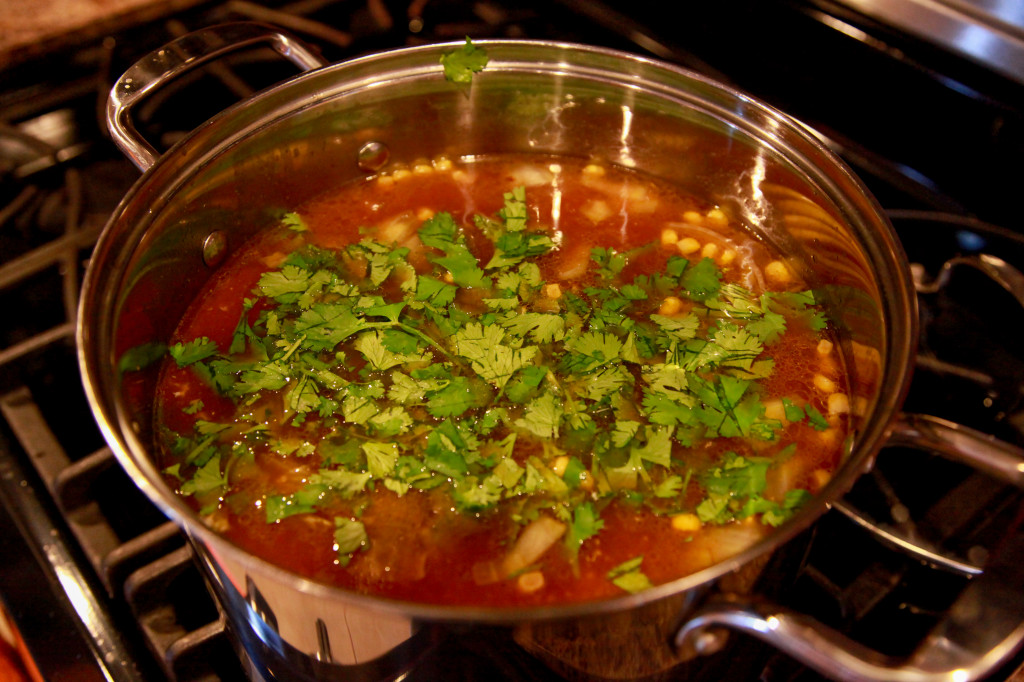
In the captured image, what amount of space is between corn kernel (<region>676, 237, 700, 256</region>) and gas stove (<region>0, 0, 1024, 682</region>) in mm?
645

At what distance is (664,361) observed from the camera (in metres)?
1.89

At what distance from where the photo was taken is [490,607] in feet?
4.36

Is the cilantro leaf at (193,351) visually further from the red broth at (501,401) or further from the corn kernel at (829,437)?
the corn kernel at (829,437)

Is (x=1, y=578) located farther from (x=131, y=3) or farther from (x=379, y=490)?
(x=131, y=3)

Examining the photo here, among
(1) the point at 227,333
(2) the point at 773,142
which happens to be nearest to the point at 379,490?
(1) the point at 227,333

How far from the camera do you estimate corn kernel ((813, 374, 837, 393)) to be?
1.92 meters

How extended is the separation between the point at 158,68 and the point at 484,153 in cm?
105

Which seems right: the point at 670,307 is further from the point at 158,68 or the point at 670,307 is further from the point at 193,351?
the point at 158,68

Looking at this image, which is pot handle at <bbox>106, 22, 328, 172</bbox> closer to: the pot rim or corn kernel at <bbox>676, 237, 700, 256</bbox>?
the pot rim

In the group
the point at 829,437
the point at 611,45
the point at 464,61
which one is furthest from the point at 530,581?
the point at 611,45

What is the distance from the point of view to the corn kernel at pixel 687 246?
89.2 inches

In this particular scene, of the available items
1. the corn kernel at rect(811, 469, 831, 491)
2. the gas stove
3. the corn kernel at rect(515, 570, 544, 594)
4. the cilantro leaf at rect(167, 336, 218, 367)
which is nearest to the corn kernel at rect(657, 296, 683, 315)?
the corn kernel at rect(811, 469, 831, 491)

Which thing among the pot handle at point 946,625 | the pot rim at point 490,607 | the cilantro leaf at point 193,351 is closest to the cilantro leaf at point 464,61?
the pot rim at point 490,607

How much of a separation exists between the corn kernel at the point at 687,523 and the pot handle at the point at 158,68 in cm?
140
